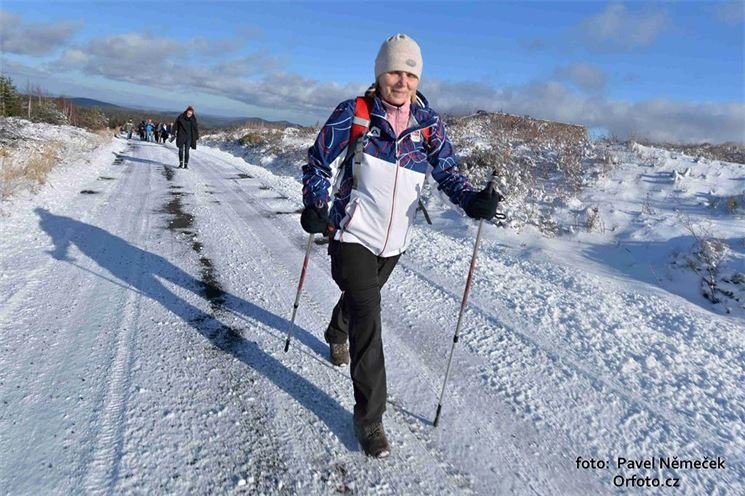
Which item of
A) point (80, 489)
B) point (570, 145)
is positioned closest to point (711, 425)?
point (80, 489)

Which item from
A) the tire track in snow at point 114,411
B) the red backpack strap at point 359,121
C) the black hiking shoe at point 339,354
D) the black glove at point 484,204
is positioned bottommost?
the tire track in snow at point 114,411

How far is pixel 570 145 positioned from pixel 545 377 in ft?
28.7

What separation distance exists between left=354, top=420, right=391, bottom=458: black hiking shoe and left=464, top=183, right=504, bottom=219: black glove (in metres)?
1.41

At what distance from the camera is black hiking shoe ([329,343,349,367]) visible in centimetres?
343

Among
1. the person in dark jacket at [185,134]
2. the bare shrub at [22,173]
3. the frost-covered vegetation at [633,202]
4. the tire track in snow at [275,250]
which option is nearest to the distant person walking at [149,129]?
the person in dark jacket at [185,134]

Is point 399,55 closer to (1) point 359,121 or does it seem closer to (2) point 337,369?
(1) point 359,121

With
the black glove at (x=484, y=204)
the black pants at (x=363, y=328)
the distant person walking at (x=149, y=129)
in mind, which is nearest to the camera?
the black pants at (x=363, y=328)

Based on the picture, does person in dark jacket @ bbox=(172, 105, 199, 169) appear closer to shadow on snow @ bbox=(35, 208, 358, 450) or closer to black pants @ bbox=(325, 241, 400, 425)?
shadow on snow @ bbox=(35, 208, 358, 450)

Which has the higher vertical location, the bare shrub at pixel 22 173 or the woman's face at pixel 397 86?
the woman's face at pixel 397 86

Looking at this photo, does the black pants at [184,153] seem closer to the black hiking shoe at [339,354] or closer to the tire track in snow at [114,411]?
the tire track in snow at [114,411]

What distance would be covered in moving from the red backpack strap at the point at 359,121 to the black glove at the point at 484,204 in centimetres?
86

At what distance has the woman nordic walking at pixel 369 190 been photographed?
103 inches

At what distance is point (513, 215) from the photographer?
773cm

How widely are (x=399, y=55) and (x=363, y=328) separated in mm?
1591
